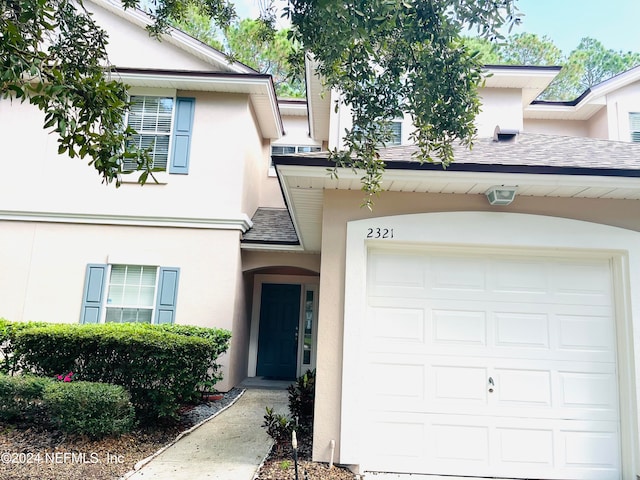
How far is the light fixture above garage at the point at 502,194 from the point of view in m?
5.49

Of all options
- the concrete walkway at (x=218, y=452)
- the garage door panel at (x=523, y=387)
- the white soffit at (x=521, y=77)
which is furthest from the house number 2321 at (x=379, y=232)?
the white soffit at (x=521, y=77)

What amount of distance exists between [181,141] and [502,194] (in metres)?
7.53

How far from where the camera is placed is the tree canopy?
355cm

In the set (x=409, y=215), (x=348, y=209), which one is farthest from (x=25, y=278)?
(x=409, y=215)

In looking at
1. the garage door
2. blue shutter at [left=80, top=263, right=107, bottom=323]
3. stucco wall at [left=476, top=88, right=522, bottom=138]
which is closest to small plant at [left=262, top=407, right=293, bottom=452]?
the garage door

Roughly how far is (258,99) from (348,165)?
6.72 metres

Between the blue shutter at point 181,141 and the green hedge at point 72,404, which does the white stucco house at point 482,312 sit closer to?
the green hedge at point 72,404

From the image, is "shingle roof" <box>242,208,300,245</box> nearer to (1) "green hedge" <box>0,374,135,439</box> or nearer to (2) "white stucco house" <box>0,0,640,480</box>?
(2) "white stucco house" <box>0,0,640,480</box>

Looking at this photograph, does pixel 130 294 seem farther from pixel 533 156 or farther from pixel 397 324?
pixel 533 156

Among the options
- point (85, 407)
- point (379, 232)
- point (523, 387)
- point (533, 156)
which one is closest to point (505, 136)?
point (533, 156)

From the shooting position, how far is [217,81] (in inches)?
411

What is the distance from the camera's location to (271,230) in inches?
440

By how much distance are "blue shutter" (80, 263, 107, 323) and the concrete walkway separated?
3818 mm

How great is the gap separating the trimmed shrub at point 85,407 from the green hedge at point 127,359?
492 millimetres
